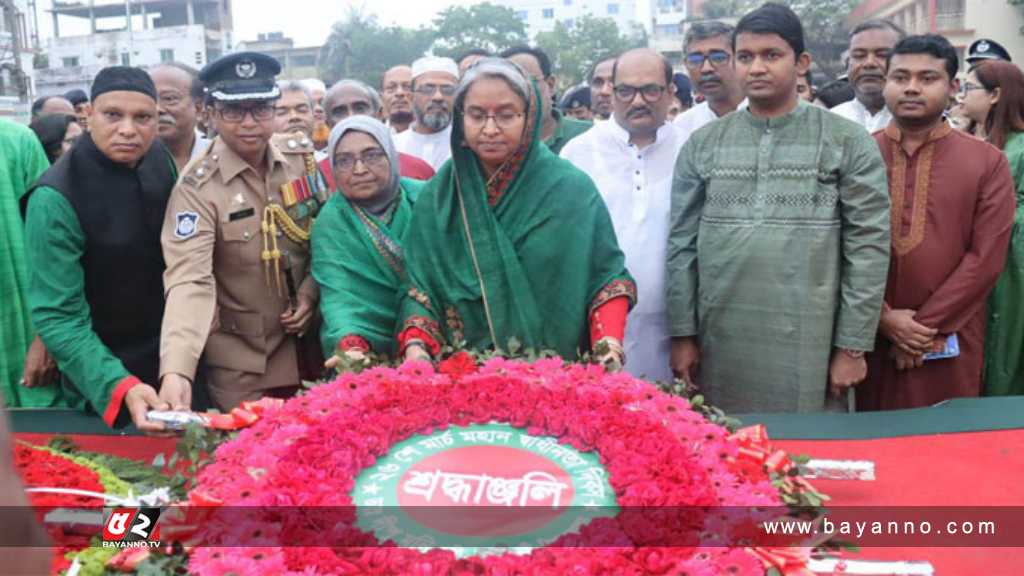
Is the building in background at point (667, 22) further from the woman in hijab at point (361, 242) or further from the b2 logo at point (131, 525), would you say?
the b2 logo at point (131, 525)

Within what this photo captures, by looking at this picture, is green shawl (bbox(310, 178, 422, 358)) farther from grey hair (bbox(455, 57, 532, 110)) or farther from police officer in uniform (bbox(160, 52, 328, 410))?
grey hair (bbox(455, 57, 532, 110))

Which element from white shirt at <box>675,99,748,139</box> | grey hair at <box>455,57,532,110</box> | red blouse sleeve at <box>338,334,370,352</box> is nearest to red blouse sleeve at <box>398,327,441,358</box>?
red blouse sleeve at <box>338,334,370,352</box>

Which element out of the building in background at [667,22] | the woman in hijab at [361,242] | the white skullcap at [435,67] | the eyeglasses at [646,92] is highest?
the building in background at [667,22]

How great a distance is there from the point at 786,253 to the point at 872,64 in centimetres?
237

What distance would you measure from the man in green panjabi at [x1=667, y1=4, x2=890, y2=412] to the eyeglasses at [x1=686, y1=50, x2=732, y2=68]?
119 cm

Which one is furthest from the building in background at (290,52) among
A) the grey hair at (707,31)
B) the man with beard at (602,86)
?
the grey hair at (707,31)

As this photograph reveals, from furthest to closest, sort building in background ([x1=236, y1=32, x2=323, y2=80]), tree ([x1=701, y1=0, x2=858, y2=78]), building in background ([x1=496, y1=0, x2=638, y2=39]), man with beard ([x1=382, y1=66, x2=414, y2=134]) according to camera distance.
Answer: building in background ([x1=496, y1=0, x2=638, y2=39]) < building in background ([x1=236, y1=32, x2=323, y2=80]) < tree ([x1=701, y1=0, x2=858, y2=78]) < man with beard ([x1=382, y1=66, x2=414, y2=134])

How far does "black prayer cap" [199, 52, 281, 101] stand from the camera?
3314mm

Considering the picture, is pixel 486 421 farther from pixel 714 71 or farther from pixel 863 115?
pixel 863 115

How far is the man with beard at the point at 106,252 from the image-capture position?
3008 mm

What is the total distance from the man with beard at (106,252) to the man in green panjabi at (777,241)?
6.37 feet

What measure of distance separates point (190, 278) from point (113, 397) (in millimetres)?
451

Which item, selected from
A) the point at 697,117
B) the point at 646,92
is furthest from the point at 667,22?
the point at 646,92

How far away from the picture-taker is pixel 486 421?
237 centimetres
